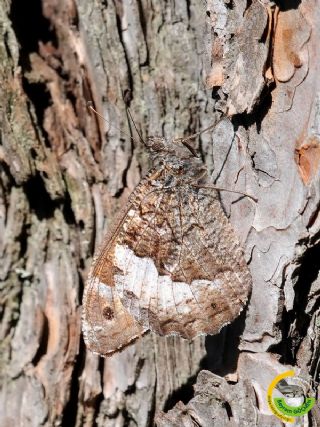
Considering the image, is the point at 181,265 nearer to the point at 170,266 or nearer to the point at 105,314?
the point at 170,266

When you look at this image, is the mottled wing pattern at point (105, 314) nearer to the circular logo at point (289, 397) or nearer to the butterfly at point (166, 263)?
the butterfly at point (166, 263)

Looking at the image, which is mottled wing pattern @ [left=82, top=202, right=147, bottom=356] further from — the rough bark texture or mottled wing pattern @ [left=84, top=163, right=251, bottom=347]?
the rough bark texture

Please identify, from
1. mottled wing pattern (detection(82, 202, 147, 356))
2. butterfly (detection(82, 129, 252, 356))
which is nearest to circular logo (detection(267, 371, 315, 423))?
butterfly (detection(82, 129, 252, 356))

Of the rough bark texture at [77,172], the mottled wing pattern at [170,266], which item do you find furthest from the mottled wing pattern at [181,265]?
the rough bark texture at [77,172]

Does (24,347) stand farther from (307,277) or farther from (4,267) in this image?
(307,277)

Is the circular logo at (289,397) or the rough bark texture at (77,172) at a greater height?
the rough bark texture at (77,172)
